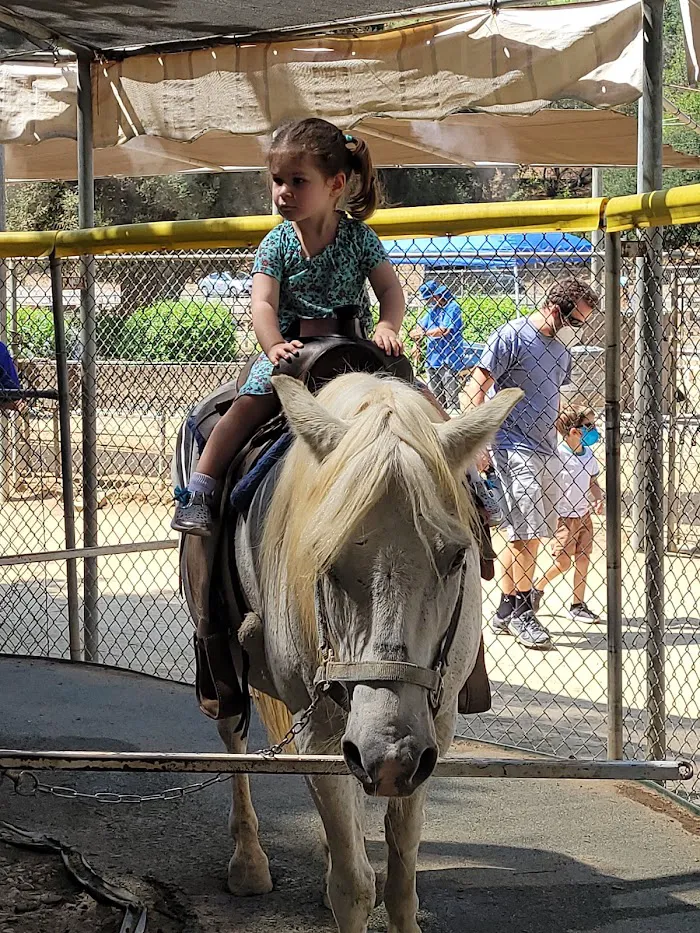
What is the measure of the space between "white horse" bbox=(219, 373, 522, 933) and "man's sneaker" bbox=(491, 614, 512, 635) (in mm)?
4178

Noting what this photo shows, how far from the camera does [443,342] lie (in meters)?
7.29

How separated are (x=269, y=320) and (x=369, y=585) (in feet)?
3.63

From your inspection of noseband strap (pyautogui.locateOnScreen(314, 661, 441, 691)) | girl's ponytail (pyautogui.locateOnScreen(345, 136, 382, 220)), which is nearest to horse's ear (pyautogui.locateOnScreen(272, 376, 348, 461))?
noseband strap (pyautogui.locateOnScreen(314, 661, 441, 691))

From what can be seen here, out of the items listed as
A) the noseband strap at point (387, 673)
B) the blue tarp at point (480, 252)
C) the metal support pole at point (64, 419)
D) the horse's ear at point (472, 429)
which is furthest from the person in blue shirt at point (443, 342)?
the noseband strap at point (387, 673)

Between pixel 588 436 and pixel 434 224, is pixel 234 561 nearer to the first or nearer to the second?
pixel 434 224

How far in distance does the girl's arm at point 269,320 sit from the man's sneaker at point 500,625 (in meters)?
4.18

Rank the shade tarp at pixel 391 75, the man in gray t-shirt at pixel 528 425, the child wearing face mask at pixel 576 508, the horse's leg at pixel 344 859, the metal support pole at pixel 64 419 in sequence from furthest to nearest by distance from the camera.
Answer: the child wearing face mask at pixel 576 508 < the man in gray t-shirt at pixel 528 425 < the shade tarp at pixel 391 75 < the metal support pole at pixel 64 419 < the horse's leg at pixel 344 859

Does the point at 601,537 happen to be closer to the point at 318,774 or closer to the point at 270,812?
the point at 270,812

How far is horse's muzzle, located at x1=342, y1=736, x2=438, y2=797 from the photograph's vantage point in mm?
2131

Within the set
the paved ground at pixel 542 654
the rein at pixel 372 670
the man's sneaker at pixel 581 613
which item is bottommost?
the paved ground at pixel 542 654

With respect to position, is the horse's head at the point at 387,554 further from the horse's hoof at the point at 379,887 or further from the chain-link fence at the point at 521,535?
the chain-link fence at the point at 521,535

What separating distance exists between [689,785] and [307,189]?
9.71ft

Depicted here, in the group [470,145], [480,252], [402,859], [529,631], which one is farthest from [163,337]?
[402,859]

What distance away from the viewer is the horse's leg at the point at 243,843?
3504 mm
